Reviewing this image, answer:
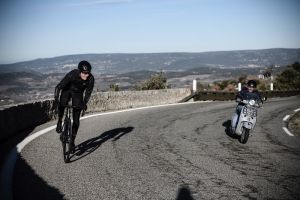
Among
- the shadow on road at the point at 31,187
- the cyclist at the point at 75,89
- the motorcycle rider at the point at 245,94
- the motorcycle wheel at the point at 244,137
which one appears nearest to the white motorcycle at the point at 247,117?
the motorcycle wheel at the point at 244,137

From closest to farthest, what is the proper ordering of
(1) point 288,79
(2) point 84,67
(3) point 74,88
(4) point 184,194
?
(4) point 184,194 < (2) point 84,67 < (3) point 74,88 < (1) point 288,79

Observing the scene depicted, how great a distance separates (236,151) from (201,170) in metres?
2.06

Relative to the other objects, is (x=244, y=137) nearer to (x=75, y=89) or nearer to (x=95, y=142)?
(x=95, y=142)

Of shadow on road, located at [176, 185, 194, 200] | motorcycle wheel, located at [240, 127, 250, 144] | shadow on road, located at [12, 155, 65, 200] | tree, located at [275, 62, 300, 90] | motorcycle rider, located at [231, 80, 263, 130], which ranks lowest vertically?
tree, located at [275, 62, 300, 90]

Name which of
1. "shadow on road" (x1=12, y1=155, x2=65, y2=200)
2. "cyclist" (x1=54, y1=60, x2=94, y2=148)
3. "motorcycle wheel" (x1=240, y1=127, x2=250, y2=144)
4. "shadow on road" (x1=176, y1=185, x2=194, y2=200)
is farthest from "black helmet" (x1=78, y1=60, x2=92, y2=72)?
"motorcycle wheel" (x1=240, y1=127, x2=250, y2=144)

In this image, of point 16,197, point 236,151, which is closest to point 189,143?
point 236,151

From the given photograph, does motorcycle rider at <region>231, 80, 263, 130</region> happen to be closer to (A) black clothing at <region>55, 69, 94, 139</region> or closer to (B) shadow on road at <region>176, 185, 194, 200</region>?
(A) black clothing at <region>55, 69, 94, 139</region>

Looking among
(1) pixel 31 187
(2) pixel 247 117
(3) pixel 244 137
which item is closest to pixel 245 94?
(2) pixel 247 117

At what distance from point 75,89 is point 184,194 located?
10.5 ft

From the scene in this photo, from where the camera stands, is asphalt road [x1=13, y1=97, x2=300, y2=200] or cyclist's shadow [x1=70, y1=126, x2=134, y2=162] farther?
cyclist's shadow [x1=70, y1=126, x2=134, y2=162]

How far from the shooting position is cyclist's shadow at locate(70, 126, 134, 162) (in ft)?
25.0

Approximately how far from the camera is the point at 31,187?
5332 millimetres

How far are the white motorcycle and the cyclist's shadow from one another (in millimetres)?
2976

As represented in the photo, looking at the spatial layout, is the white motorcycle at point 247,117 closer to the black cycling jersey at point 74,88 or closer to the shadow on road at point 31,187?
the black cycling jersey at point 74,88
